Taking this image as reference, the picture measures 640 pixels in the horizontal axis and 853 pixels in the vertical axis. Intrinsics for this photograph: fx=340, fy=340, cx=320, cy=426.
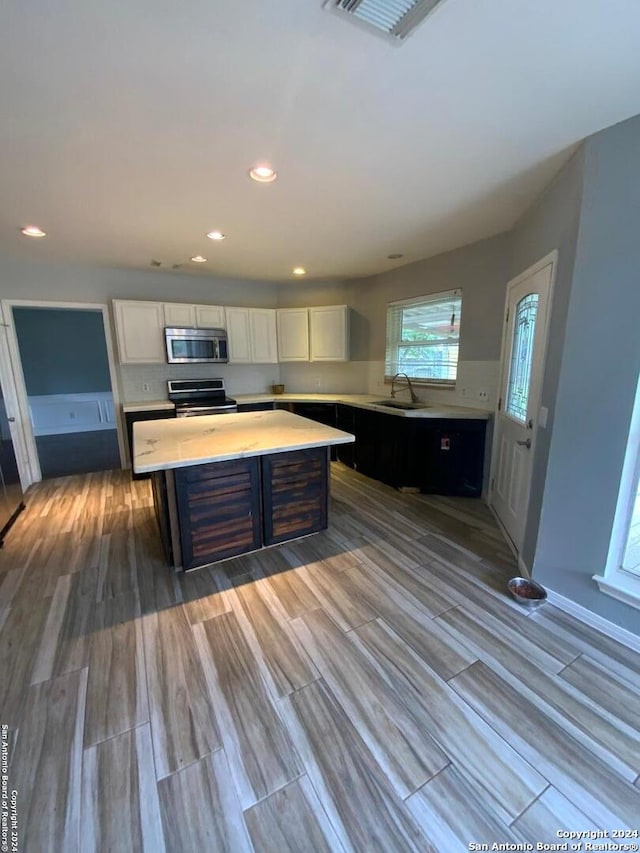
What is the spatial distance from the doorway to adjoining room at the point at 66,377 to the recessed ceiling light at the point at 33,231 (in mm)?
3340

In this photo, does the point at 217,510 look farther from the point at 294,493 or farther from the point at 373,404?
the point at 373,404

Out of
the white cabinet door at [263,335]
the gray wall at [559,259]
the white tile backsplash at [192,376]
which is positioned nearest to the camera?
the gray wall at [559,259]

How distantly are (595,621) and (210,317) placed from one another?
4.88m

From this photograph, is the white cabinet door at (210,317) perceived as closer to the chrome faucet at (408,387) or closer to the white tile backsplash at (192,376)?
the white tile backsplash at (192,376)

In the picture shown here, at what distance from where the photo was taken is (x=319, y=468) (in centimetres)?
272

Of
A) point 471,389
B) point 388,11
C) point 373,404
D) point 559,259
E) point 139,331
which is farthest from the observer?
point 139,331

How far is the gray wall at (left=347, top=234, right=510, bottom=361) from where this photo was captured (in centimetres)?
324

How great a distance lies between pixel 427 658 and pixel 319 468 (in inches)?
56.0

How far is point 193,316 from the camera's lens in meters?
4.58

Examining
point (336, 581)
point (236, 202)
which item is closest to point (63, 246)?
point (236, 202)

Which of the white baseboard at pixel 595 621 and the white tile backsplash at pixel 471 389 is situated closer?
the white baseboard at pixel 595 621

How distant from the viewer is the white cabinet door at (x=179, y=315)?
441 centimetres

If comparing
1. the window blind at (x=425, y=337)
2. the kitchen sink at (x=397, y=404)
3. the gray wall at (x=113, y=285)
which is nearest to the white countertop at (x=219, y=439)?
the kitchen sink at (x=397, y=404)

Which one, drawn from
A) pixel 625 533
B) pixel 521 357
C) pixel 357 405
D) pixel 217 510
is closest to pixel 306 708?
pixel 217 510
